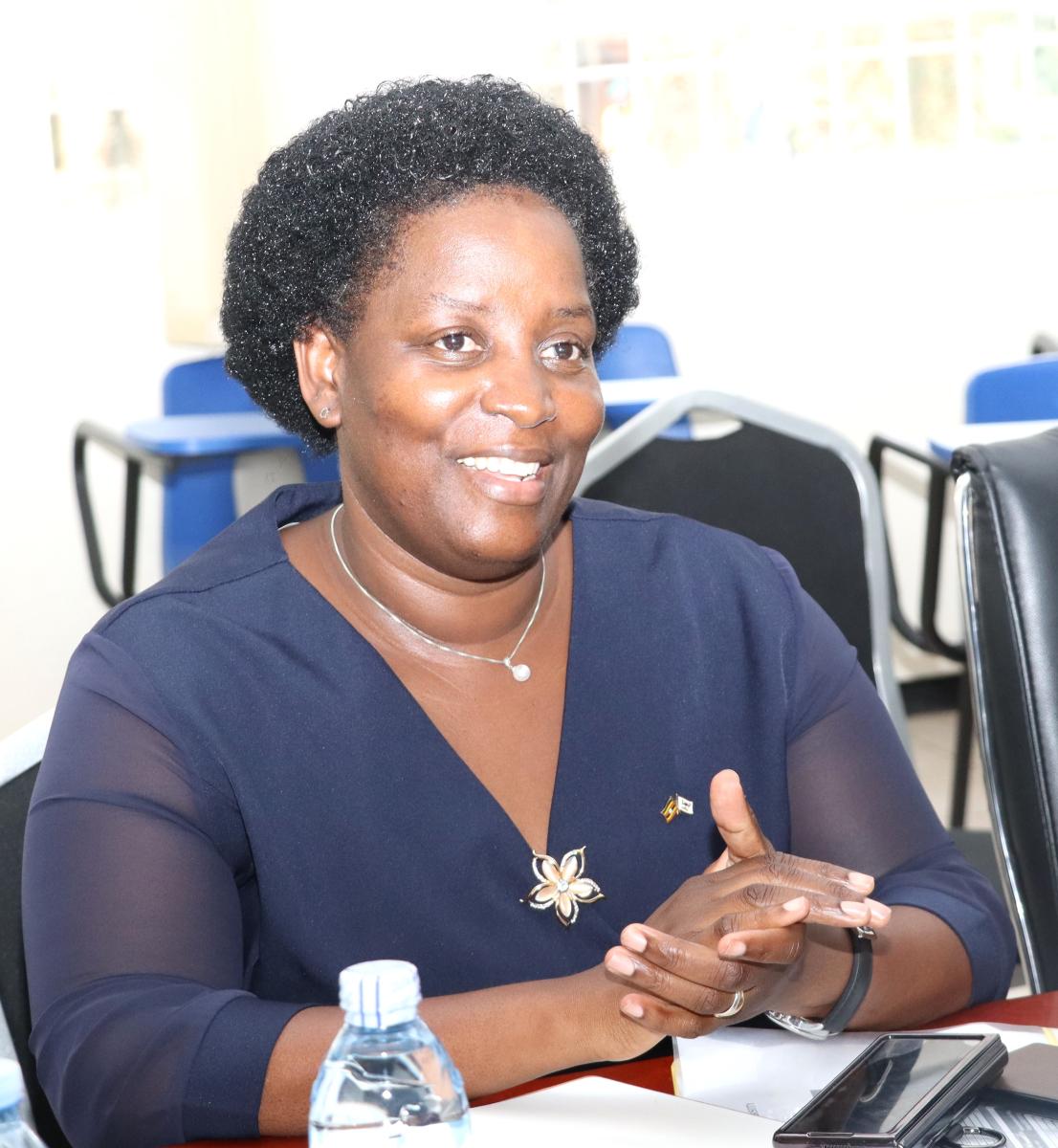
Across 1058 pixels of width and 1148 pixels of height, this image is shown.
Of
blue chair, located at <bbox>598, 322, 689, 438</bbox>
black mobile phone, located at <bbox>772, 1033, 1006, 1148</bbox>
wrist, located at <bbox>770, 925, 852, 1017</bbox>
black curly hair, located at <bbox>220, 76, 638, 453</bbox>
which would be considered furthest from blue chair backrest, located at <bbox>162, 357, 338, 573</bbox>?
black mobile phone, located at <bbox>772, 1033, 1006, 1148</bbox>

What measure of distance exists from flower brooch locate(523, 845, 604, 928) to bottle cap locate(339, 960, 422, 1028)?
60 cm

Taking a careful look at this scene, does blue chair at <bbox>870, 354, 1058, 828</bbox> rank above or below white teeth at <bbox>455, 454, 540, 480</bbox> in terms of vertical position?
below

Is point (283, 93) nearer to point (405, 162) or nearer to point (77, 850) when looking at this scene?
point (405, 162)

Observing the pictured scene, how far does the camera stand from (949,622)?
4.67 meters

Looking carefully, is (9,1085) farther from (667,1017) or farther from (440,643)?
(440,643)

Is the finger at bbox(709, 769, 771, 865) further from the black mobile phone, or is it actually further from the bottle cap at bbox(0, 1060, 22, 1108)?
the bottle cap at bbox(0, 1060, 22, 1108)

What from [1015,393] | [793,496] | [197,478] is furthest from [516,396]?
[197,478]

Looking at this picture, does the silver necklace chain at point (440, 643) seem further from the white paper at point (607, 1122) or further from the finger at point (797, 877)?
the white paper at point (607, 1122)

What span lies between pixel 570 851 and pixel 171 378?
8.44 feet

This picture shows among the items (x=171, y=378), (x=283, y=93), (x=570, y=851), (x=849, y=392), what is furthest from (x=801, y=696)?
(x=849, y=392)

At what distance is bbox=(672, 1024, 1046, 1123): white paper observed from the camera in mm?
1002

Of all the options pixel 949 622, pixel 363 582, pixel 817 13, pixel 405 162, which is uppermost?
pixel 817 13

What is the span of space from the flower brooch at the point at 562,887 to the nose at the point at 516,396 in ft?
1.20

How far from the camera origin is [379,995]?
733 millimetres
